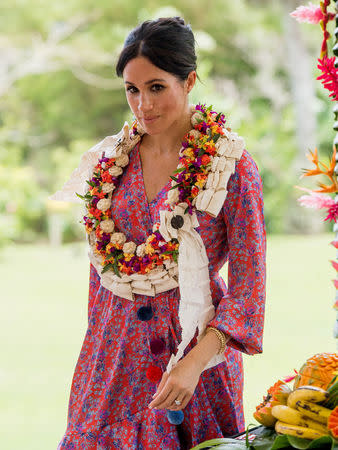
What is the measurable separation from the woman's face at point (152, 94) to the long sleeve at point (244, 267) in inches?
6.9

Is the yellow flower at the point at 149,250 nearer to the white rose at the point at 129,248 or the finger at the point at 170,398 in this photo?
the white rose at the point at 129,248

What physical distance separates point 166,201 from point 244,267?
0.20 m

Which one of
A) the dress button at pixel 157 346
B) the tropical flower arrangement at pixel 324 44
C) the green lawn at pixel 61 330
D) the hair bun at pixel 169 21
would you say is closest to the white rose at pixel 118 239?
the dress button at pixel 157 346

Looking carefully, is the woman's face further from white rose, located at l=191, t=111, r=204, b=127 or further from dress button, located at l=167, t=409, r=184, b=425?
dress button, located at l=167, t=409, r=184, b=425

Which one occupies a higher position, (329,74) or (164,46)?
(164,46)

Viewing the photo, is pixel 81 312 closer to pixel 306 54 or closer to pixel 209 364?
pixel 209 364

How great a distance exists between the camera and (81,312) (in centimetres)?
582

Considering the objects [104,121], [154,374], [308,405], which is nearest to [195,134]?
[154,374]

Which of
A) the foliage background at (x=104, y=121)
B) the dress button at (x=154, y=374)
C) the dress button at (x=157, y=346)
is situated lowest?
the dress button at (x=154, y=374)

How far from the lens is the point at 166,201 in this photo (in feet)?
4.62

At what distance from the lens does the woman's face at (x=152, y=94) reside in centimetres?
137

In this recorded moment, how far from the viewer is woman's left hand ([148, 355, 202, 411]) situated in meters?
1.24

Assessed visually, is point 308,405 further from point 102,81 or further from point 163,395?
point 102,81

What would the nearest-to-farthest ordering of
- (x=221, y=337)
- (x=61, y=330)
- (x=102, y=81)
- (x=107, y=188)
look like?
(x=221, y=337), (x=107, y=188), (x=61, y=330), (x=102, y=81)
